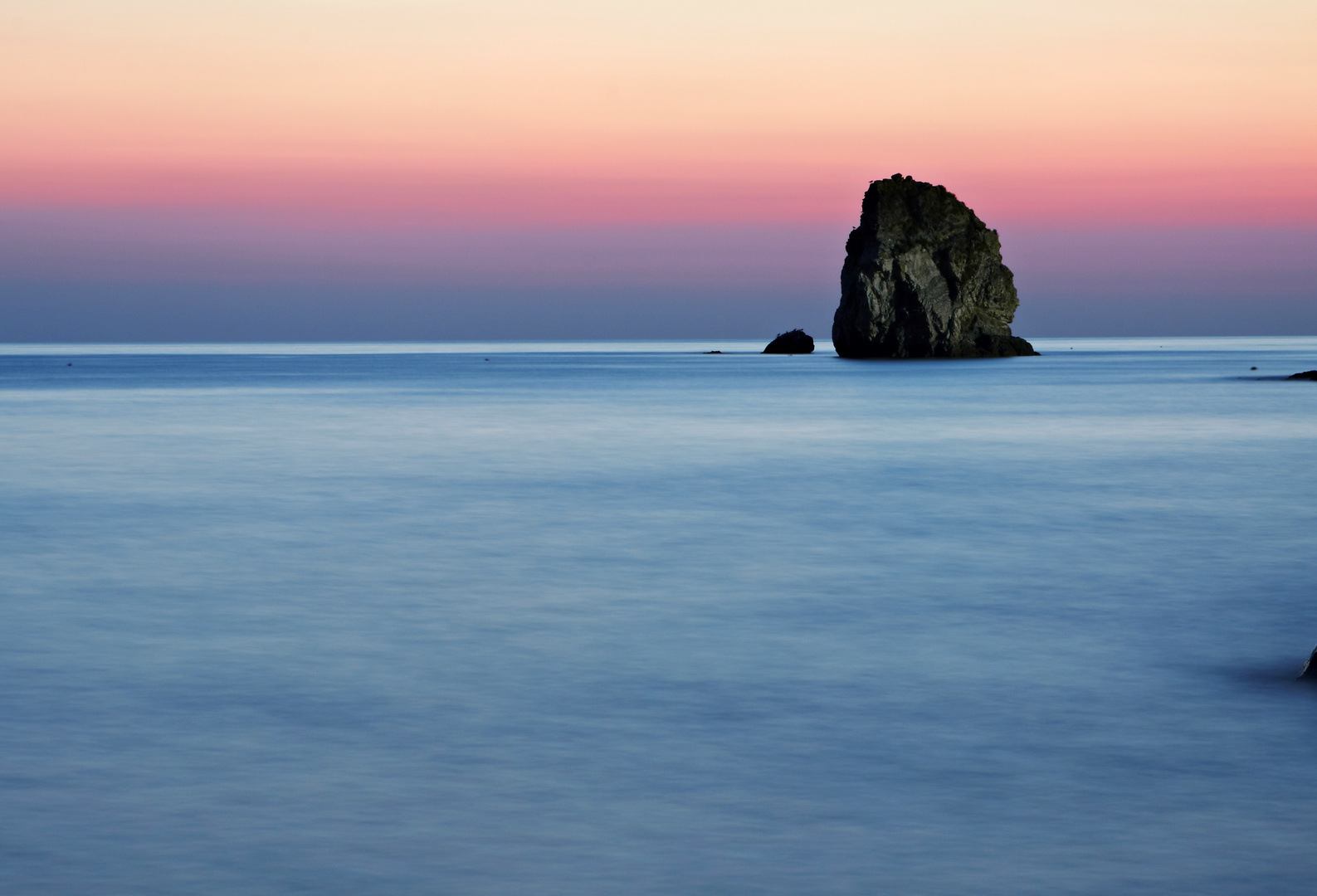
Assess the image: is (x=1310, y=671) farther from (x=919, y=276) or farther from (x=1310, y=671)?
(x=919, y=276)

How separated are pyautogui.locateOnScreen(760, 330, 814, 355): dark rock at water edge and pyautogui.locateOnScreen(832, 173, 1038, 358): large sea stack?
3472 centimetres

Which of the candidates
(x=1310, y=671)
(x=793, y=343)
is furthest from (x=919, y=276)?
(x=1310, y=671)

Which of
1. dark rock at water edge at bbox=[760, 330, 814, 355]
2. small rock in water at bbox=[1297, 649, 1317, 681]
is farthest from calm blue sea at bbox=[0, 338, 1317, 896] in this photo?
dark rock at water edge at bbox=[760, 330, 814, 355]

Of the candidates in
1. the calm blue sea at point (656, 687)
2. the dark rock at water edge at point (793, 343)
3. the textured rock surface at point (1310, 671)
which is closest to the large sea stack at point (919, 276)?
the dark rock at water edge at point (793, 343)

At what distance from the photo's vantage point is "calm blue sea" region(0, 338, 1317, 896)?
19.6 ft

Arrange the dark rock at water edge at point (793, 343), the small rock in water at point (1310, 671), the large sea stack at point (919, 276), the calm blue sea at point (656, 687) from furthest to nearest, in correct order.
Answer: the dark rock at water edge at point (793, 343), the large sea stack at point (919, 276), the small rock in water at point (1310, 671), the calm blue sea at point (656, 687)

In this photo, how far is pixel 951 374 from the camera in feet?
333

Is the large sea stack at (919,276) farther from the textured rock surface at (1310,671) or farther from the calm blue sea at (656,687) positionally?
the textured rock surface at (1310,671)

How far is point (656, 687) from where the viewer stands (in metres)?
9.31

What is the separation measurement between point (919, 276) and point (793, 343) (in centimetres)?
4745

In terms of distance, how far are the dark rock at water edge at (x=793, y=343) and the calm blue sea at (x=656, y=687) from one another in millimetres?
→ 160722

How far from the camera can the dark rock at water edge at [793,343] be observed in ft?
610

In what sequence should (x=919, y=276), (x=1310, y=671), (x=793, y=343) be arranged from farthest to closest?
(x=793, y=343), (x=919, y=276), (x=1310, y=671)

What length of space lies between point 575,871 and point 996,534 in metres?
13.2
